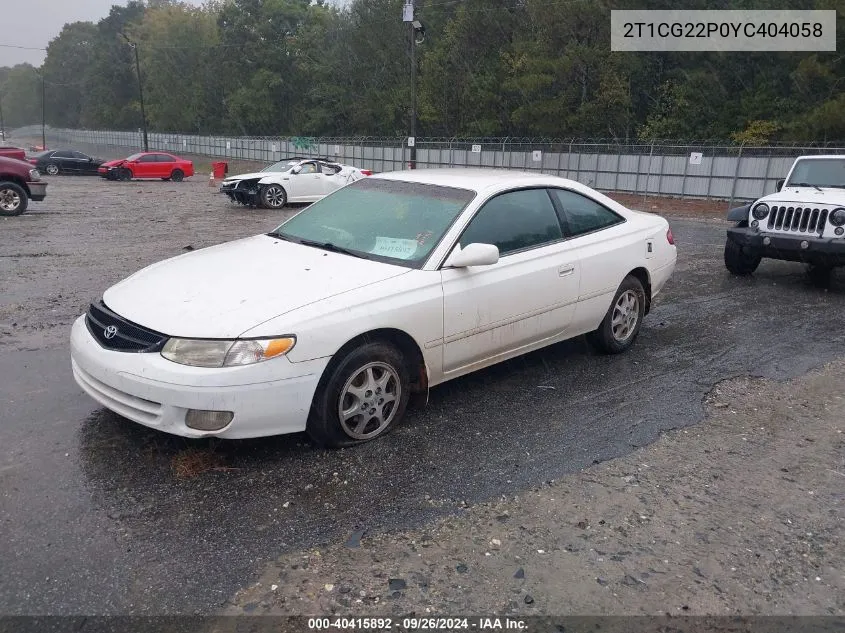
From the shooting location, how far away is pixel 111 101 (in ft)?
329

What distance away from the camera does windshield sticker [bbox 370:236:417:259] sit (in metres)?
4.56

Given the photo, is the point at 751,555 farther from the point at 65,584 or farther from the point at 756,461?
the point at 65,584

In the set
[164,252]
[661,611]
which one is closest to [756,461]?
[661,611]

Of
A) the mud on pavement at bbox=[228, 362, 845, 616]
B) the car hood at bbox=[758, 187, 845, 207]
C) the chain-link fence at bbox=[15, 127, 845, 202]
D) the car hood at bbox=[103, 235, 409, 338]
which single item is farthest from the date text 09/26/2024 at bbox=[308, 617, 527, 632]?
the chain-link fence at bbox=[15, 127, 845, 202]

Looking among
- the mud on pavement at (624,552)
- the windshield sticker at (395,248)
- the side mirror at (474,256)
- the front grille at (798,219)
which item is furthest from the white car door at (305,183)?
the mud on pavement at (624,552)

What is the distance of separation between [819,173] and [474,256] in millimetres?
7504

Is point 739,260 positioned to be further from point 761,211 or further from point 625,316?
point 625,316

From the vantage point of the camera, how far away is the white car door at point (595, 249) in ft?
17.9

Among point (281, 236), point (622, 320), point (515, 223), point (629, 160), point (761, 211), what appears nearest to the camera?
point (515, 223)

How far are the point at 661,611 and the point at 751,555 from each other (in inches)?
26.4

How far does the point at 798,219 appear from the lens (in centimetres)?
893

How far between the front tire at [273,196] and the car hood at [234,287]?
14390mm

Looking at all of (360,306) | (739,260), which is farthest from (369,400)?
(739,260)

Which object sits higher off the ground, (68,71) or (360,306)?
(68,71)
